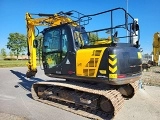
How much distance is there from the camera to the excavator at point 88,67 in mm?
6488

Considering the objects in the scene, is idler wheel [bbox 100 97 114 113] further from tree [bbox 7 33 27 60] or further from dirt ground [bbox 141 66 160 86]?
tree [bbox 7 33 27 60]

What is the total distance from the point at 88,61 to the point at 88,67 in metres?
0.19

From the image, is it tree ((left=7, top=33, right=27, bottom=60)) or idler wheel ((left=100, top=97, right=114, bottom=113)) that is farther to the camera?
tree ((left=7, top=33, right=27, bottom=60))

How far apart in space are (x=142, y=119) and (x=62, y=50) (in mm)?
3528

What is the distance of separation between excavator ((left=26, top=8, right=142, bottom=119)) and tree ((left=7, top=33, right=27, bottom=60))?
63.9 meters

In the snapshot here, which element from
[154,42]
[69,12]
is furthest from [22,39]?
[69,12]

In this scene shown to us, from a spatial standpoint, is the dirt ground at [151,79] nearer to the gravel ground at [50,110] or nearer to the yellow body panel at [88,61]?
the gravel ground at [50,110]

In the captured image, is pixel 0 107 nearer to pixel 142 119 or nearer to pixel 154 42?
pixel 142 119

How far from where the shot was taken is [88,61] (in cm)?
690

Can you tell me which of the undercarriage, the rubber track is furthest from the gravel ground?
the undercarriage

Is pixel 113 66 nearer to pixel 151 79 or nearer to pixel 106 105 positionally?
pixel 106 105

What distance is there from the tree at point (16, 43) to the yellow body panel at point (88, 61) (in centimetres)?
6527

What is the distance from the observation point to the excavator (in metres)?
6.49

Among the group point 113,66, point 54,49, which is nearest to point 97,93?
point 113,66
